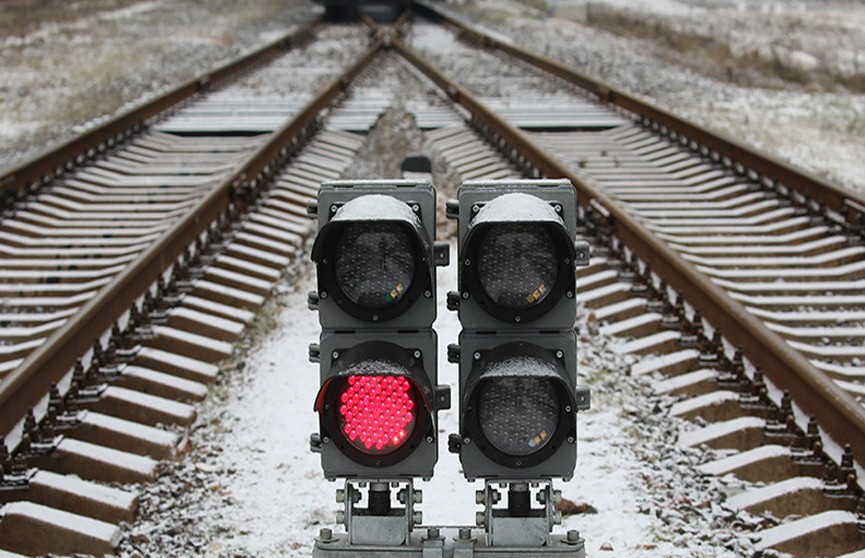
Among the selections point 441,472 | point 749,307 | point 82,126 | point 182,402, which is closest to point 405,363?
point 441,472

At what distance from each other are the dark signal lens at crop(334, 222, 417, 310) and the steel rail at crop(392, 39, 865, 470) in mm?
2280

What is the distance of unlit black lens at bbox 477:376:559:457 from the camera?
105 inches

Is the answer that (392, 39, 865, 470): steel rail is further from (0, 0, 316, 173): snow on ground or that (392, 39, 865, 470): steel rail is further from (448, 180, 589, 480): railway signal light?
(0, 0, 316, 173): snow on ground

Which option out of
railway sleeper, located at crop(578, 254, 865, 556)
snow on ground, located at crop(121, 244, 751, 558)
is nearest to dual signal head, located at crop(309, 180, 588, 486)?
snow on ground, located at crop(121, 244, 751, 558)

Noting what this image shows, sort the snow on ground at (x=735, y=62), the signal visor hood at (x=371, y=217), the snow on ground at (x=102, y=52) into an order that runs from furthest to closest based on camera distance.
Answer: the snow on ground at (x=102, y=52), the snow on ground at (x=735, y=62), the signal visor hood at (x=371, y=217)

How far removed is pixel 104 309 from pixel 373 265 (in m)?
3.34

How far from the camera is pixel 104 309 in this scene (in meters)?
5.67

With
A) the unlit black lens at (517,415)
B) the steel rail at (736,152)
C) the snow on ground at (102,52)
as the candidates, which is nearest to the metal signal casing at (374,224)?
the unlit black lens at (517,415)

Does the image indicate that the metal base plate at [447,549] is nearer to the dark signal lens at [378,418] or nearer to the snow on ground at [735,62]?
the dark signal lens at [378,418]

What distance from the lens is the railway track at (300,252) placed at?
14.3 feet

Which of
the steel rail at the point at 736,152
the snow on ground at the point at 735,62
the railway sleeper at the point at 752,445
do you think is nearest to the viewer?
the railway sleeper at the point at 752,445

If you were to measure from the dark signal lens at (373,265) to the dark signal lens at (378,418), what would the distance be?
0.72ft

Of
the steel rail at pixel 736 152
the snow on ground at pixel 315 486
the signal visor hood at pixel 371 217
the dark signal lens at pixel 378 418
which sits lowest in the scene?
the snow on ground at pixel 315 486

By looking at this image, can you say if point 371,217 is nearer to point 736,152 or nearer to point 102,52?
point 736,152
